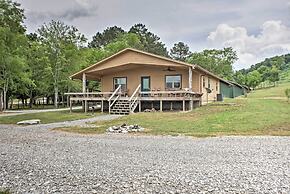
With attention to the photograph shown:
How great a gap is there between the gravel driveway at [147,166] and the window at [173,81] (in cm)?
1350

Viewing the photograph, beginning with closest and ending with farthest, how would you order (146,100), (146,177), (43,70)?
1. (146,177)
2. (146,100)
3. (43,70)

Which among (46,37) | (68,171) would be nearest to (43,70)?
(46,37)

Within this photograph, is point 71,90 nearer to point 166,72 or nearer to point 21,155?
point 166,72

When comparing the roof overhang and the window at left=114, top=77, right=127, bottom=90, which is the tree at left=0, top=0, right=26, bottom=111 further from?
the window at left=114, top=77, right=127, bottom=90

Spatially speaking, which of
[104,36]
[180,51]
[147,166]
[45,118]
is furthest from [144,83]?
[180,51]

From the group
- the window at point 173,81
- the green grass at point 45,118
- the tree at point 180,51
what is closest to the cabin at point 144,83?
the window at point 173,81

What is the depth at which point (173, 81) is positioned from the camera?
917 inches

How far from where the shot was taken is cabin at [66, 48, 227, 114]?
20.7 m

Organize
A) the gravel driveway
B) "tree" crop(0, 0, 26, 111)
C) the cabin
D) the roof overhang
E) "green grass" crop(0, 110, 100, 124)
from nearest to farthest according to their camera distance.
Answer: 1. the gravel driveway
2. "green grass" crop(0, 110, 100, 124)
3. the cabin
4. the roof overhang
5. "tree" crop(0, 0, 26, 111)

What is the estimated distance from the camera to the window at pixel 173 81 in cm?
2311

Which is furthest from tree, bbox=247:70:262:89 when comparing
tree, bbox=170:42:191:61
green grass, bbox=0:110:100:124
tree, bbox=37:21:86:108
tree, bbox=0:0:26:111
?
green grass, bbox=0:110:100:124

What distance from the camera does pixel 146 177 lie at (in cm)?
534

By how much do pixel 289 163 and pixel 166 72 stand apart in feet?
57.3

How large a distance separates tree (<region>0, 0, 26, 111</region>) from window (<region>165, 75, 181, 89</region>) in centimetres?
1268
